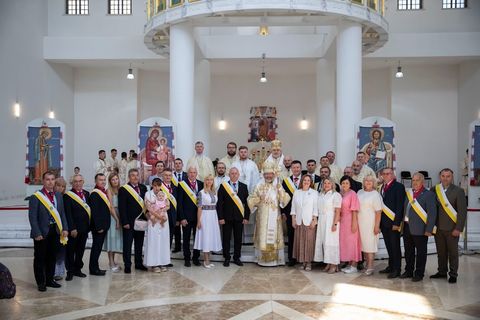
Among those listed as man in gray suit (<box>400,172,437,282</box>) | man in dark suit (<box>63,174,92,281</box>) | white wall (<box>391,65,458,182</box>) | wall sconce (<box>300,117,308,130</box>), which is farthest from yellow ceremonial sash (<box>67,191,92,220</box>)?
white wall (<box>391,65,458,182</box>)

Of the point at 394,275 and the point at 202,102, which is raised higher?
the point at 202,102

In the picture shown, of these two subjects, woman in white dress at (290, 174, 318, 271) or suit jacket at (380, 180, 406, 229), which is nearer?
suit jacket at (380, 180, 406, 229)

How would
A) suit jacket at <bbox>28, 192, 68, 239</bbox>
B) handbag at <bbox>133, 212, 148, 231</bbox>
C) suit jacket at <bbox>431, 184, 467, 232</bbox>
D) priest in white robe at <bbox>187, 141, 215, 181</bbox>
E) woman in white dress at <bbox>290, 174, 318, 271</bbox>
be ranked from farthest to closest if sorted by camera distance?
priest in white robe at <bbox>187, 141, 215, 181</bbox> < woman in white dress at <bbox>290, 174, 318, 271</bbox> < handbag at <bbox>133, 212, 148, 231</bbox> < suit jacket at <bbox>431, 184, 467, 232</bbox> < suit jacket at <bbox>28, 192, 68, 239</bbox>

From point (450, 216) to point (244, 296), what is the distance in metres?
3.49

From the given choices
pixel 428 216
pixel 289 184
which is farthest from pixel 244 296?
pixel 428 216

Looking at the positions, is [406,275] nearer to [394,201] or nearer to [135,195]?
[394,201]

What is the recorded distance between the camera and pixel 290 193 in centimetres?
961

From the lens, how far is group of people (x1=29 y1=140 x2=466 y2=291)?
797cm

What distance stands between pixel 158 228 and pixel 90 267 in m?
1.30

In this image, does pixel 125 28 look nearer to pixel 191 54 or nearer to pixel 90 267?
pixel 191 54

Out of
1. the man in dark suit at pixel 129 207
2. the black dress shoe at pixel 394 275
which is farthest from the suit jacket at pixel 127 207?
the black dress shoe at pixel 394 275

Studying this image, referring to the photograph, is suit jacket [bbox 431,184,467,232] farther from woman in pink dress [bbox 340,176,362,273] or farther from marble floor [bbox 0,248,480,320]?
woman in pink dress [bbox 340,176,362,273]

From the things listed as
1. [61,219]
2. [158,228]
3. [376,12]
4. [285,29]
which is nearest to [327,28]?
[285,29]

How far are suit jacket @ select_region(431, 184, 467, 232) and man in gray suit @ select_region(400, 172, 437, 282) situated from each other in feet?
0.42
